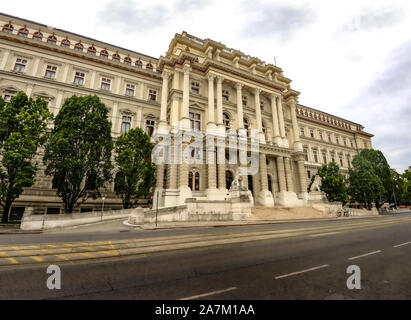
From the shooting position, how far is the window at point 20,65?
985 inches

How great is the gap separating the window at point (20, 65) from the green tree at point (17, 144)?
11.9m

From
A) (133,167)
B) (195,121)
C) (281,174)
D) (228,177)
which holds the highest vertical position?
(195,121)

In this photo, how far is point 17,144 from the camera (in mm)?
16500

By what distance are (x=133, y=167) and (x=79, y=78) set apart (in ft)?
58.5

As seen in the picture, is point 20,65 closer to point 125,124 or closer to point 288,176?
point 125,124

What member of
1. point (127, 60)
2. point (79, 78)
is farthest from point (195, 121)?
point (79, 78)

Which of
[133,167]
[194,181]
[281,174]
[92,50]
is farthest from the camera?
[281,174]

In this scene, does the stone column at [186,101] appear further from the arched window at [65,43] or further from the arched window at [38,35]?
the arched window at [38,35]

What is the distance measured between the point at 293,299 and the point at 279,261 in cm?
262

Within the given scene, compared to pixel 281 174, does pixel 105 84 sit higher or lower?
higher

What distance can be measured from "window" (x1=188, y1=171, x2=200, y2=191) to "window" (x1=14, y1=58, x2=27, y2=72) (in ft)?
84.4

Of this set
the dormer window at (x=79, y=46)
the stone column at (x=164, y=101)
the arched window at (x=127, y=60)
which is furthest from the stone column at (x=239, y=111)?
the dormer window at (x=79, y=46)

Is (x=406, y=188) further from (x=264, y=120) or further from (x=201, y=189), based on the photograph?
(x=201, y=189)
